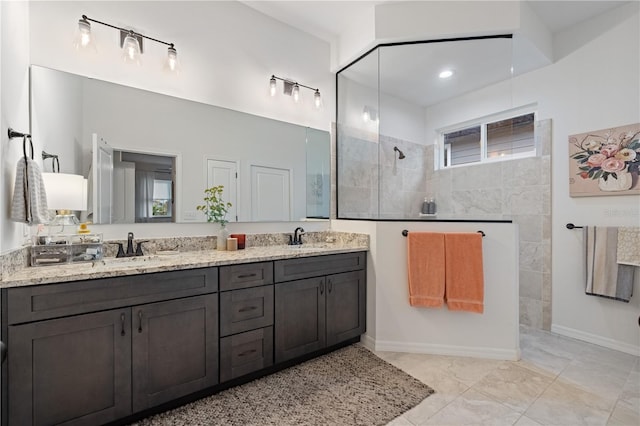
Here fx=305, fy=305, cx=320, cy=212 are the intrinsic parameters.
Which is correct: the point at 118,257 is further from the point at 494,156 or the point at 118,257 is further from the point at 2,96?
the point at 494,156

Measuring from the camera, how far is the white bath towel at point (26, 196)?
4.84ft

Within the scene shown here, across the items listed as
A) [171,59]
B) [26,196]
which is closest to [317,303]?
[26,196]

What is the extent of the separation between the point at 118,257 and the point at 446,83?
3585 mm

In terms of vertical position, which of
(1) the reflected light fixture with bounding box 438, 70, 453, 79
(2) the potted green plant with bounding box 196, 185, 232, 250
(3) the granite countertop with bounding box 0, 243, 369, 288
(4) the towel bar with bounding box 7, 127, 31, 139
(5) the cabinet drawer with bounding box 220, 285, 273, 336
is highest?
(1) the reflected light fixture with bounding box 438, 70, 453, 79

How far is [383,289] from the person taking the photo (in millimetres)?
2594

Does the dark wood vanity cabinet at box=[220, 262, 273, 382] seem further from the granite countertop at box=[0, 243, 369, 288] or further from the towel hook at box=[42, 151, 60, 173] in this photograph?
the towel hook at box=[42, 151, 60, 173]

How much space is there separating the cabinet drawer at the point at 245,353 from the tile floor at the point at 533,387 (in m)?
0.90

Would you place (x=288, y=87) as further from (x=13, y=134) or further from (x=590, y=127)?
(x=590, y=127)

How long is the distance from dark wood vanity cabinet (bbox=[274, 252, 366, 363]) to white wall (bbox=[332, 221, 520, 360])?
0.15 metres

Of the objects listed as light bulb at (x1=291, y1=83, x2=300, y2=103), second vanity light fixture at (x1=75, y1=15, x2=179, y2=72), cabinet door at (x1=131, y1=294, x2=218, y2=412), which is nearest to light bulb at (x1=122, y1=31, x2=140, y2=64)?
second vanity light fixture at (x1=75, y1=15, x2=179, y2=72)

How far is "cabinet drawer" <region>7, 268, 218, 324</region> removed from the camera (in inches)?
52.4

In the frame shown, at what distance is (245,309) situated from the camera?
1.96 meters

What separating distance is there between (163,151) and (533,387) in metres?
2.99

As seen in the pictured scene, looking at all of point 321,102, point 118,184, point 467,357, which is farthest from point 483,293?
point 118,184
